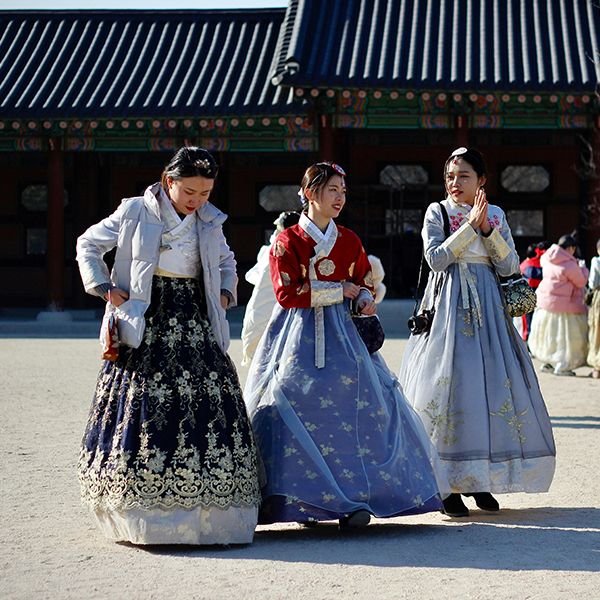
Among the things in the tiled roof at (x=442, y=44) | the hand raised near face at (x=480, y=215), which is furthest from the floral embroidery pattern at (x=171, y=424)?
the tiled roof at (x=442, y=44)

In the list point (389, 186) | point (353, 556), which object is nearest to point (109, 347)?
point (353, 556)

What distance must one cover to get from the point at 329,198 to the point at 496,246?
3.04 ft

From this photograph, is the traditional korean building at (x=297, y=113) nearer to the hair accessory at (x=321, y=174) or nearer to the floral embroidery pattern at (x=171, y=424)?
the hair accessory at (x=321, y=174)

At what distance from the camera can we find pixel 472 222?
6.16 metres

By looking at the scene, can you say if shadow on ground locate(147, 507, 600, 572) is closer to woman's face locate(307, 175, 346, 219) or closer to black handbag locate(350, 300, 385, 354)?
black handbag locate(350, 300, 385, 354)

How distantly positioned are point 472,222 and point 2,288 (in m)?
17.5

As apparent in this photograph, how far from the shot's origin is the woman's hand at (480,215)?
20.2 ft

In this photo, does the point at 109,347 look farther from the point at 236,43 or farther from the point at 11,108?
the point at 236,43

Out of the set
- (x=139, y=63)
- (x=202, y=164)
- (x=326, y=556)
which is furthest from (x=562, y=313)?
(x=139, y=63)

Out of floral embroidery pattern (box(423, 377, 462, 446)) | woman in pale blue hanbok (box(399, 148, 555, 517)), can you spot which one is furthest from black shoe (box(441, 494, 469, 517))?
floral embroidery pattern (box(423, 377, 462, 446))

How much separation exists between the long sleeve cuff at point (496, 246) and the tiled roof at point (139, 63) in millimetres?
13458

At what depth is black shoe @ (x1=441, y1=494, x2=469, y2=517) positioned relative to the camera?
6078 mm

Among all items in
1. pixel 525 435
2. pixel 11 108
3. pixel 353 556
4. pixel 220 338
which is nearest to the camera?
pixel 353 556

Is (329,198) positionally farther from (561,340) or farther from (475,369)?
(561,340)
